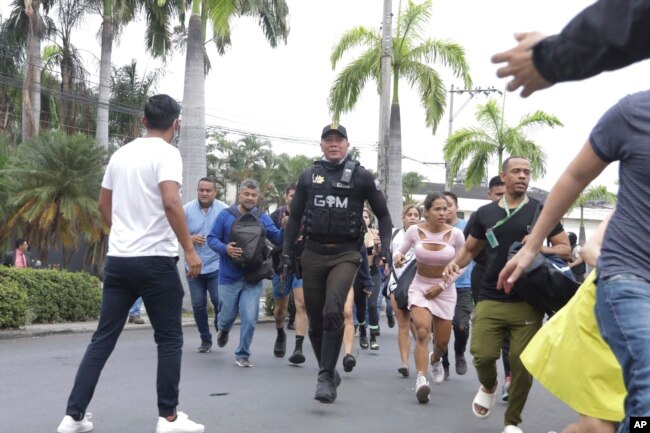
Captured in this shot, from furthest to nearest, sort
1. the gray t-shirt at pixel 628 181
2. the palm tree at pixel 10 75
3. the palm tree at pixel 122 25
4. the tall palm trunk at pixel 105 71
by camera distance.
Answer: the palm tree at pixel 10 75 → the tall palm trunk at pixel 105 71 → the palm tree at pixel 122 25 → the gray t-shirt at pixel 628 181

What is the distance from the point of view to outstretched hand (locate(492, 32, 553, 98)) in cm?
274

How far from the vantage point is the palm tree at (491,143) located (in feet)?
115

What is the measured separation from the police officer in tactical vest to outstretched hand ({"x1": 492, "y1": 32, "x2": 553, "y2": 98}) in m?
4.69

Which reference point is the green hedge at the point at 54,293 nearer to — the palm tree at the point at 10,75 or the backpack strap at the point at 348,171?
the backpack strap at the point at 348,171

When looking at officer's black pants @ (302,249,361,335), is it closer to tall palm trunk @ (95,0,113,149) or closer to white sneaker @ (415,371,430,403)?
white sneaker @ (415,371,430,403)

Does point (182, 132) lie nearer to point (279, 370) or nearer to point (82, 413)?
point (279, 370)

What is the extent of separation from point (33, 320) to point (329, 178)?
7.21 metres

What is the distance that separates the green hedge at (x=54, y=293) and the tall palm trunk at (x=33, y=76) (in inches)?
741

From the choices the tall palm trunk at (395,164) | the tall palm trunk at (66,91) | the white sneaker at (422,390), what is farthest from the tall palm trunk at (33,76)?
the white sneaker at (422,390)

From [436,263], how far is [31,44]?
91.4ft

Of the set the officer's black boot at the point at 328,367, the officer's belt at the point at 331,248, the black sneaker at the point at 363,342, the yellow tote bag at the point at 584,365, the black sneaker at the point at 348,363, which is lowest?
the black sneaker at the point at 363,342

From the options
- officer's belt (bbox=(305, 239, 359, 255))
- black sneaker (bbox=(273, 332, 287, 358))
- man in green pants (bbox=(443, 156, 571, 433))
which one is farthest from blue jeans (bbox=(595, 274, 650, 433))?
black sneaker (bbox=(273, 332, 287, 358))

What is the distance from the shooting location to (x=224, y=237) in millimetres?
10242

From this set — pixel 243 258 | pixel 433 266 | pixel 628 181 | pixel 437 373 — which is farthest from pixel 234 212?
pixel 628 181
